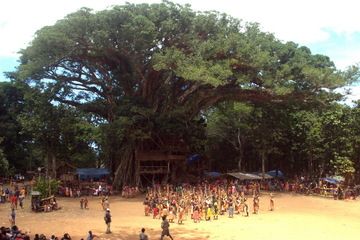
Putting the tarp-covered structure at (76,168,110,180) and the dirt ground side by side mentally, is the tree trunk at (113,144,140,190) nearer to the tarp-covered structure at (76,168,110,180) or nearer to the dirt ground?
the dirt ground

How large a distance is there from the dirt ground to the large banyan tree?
25.5 feet

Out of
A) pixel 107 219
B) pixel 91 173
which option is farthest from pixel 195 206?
pixel 91 173

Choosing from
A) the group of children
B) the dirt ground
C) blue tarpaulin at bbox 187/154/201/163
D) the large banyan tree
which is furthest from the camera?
blue tarpaulin at bbox 187/154/201/163

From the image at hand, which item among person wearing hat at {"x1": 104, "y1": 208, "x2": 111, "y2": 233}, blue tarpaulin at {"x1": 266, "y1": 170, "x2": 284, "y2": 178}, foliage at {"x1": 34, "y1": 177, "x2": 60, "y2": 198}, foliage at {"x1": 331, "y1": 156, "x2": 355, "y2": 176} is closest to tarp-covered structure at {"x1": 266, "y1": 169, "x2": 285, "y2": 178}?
blue tarpaulin at {"x1": 266, "y1": 170, "x2": 284, "y2": 178}

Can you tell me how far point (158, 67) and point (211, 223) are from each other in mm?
12174

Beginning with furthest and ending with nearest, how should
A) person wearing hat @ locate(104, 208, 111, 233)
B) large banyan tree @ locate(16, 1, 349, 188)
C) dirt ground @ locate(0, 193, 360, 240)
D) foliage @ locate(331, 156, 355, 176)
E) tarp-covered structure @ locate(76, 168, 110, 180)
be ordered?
1. tarp-covered structure @ locate(76, 168, 110, 180)
2. foliage @ locate(331, 156, 355, 176)
3. large banyan tree @ locate(16, 1, 349, 188)
4. dirt ground @ locate(0, 193, 360, 240)
5. person wearing hat @ locate(104, 208, 111, 233)

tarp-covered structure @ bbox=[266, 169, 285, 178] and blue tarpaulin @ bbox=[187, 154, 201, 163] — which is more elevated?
blue tarpaulin @ bbox=[187, 154, 201, 163]

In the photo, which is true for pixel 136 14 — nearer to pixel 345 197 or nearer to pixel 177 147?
pixel 177 147

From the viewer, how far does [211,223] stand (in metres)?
23.0

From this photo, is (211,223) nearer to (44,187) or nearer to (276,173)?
(44,187)

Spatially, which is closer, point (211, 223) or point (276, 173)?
point (211, 223)

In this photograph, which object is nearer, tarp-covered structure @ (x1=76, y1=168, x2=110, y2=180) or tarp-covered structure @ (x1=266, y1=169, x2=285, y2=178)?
tarp-covered structure @ (x1=76, y1=168, x2=110, y2=180)

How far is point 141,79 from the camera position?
120 ft

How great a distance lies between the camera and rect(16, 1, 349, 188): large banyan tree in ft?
104
